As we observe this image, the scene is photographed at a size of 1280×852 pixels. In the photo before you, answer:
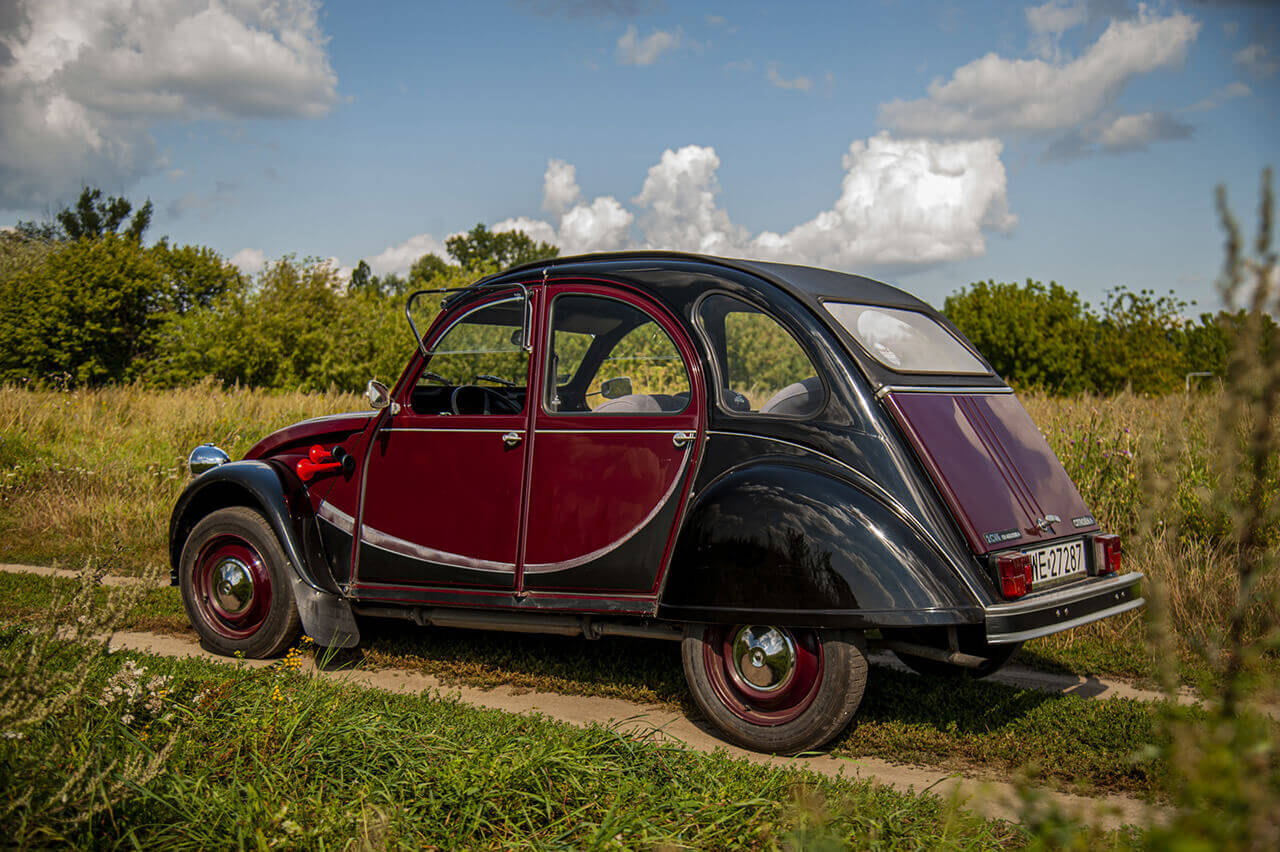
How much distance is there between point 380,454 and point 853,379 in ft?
8.94

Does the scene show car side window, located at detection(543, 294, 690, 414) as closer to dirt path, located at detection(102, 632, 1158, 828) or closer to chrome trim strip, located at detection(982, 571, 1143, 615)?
dirt path, located at detection(102, 632, 1158, 828)

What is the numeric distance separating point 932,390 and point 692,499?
1225mm

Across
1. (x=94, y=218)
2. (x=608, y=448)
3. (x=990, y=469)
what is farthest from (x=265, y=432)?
(x=94, y=218)

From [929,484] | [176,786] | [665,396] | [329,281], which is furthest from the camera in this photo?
[329,281]

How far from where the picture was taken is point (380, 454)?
5.53 meters

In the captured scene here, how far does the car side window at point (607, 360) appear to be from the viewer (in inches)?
197

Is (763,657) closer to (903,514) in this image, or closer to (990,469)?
(903,514)

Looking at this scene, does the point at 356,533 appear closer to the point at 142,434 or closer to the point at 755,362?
the point at 755,362

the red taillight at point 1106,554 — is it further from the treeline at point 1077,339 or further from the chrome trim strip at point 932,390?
the treeline at point 1077,339

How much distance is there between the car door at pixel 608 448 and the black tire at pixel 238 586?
5.55ft

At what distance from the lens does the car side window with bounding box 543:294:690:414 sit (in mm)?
5000

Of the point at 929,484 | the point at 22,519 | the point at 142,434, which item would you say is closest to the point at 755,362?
the point at 929,484

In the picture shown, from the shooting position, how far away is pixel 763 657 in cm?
429

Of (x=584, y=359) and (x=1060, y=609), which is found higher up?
(x=584, y=359)
